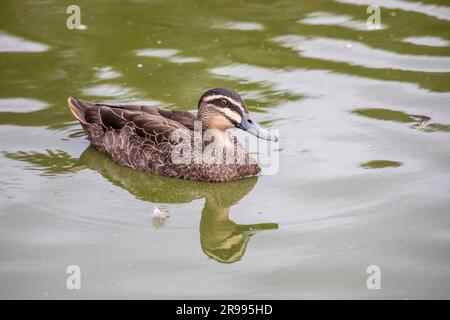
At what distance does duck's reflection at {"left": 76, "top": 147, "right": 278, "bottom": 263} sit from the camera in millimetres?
8516

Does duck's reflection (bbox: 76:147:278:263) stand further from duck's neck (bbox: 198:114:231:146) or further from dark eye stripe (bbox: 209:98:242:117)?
dark eye stripe (bbox: 209:98:242:117)

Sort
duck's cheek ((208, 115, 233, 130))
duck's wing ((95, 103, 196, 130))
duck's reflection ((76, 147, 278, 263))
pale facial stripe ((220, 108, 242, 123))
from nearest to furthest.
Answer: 1. duck's reflection ((76, 147, 278, 263))
2. pale facial stripe ((220, 108, 242, 123))
3. duck's cheek ((208, 115, 233, 130))
4. duck's wing ((95, 103, 196, 130))

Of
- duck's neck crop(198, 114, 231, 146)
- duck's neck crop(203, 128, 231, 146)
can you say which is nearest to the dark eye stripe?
duck's neck crop(198, 114, 231, 146)

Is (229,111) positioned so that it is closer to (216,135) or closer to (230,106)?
(230,106)

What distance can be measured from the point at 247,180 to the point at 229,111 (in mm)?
844

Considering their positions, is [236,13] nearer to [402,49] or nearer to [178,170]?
[402,49]

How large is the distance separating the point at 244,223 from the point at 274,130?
232 centimetres

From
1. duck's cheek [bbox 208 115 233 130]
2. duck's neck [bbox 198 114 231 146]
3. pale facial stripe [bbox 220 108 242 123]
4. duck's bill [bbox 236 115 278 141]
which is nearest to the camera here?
duck's bill [bbox 236 115 278 141]

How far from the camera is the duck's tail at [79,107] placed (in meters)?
10.9

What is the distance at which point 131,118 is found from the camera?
10398 mm

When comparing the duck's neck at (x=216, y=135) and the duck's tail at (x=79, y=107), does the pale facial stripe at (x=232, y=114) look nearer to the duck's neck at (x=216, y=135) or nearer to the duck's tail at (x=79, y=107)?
the duck's neck at (x=216, y=135)

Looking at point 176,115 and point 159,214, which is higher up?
point 176,115

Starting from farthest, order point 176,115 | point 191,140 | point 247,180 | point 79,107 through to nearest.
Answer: point 79,107 → point 176,115 → point 191,140 → point 247,180

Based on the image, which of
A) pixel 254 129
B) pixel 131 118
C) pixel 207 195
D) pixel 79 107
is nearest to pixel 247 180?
pixel 207 195
